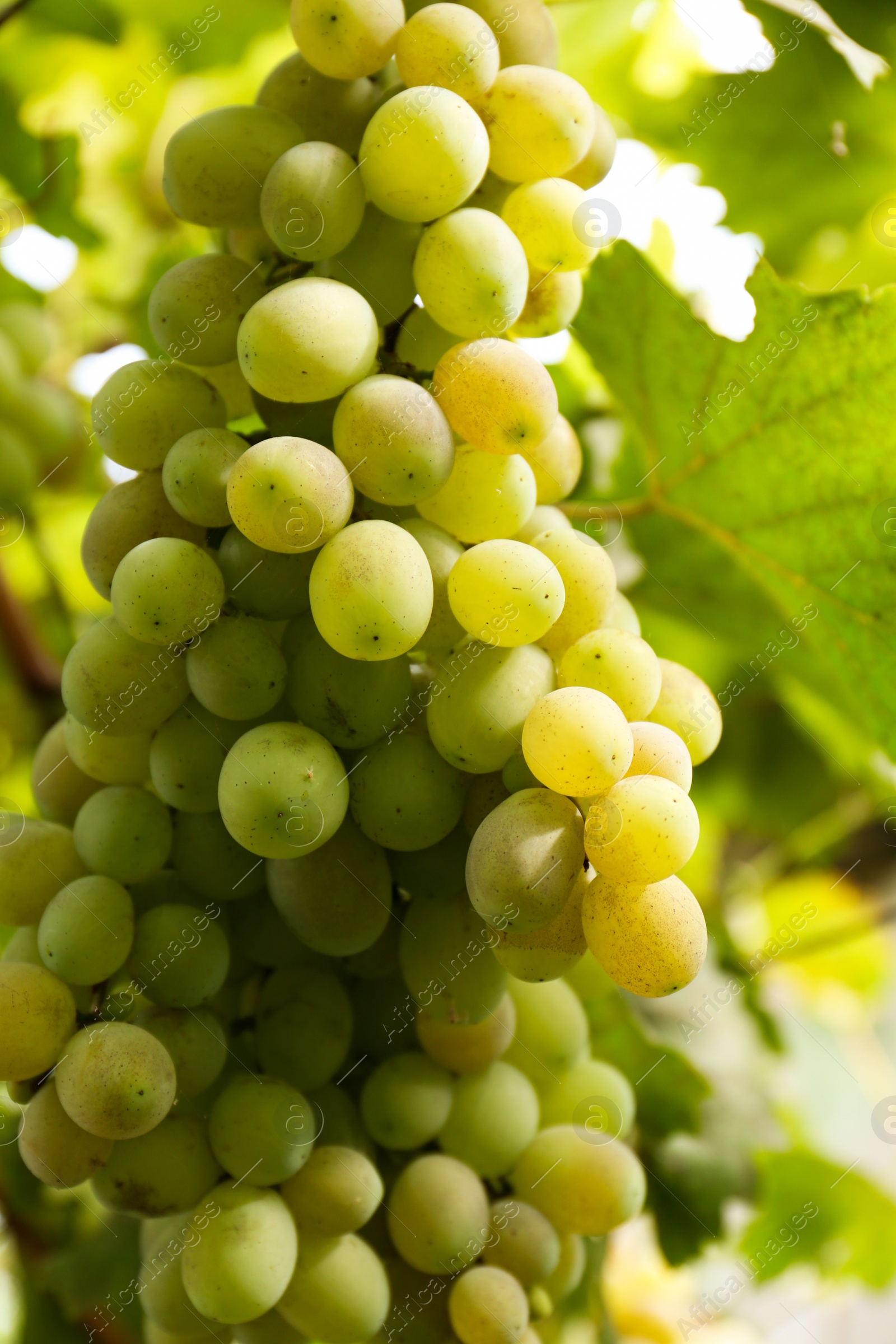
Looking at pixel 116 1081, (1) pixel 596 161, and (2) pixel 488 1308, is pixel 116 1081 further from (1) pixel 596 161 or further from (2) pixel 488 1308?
(1) pixel 596 161

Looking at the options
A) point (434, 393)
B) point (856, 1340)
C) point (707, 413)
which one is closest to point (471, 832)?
point (434, 393)

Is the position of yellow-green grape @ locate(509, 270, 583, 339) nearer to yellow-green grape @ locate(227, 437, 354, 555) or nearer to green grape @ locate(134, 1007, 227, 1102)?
yellow-green grape @ locate(227, 437, 354, 555)

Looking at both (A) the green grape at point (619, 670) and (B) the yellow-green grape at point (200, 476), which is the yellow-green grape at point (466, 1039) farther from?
(B) the yellow-green grape at point (200, 476)

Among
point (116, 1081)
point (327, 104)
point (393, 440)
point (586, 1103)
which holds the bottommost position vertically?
point (586, 1103)

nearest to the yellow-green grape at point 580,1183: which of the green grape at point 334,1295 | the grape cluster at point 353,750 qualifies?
the grape cluster at point 353,750

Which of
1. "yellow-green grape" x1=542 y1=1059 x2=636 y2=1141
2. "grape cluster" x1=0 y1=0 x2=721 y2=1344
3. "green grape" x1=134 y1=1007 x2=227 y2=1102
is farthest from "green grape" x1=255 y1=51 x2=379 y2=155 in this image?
"yellow-green grape" x1=542 y1=1059 x2=636 y2=1141

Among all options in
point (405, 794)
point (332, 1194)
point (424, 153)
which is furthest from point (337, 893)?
point (424, 153)
